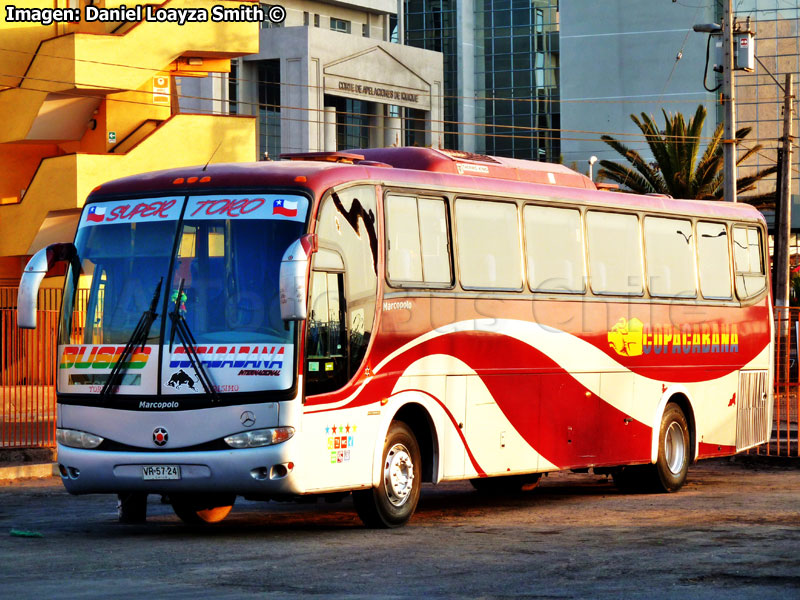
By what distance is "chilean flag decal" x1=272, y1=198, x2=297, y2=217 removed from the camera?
13094 millimetres

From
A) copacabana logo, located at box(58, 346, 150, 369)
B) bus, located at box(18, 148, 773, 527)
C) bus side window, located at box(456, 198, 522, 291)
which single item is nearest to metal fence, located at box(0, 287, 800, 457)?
bus, located at box(18, 148, 773, 527)

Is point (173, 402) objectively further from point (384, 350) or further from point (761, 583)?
point (761, 583)

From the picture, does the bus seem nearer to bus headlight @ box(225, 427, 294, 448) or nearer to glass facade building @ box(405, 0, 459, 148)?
bus headlight @ box(225, 427, 294, 448)

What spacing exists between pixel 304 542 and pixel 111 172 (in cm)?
2395

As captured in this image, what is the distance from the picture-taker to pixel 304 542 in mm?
12789

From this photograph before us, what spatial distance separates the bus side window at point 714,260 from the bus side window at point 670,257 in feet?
0.76

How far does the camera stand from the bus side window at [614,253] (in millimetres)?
17047

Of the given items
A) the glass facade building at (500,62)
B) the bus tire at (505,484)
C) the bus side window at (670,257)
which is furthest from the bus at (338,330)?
the glass facade building at (500,62)

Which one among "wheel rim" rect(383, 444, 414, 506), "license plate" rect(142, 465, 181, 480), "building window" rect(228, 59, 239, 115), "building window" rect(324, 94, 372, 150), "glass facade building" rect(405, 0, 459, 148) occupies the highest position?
"glass facade building" rect(405, 0, 459, 148)

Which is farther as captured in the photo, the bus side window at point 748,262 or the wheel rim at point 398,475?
the bus side window at point 748,262

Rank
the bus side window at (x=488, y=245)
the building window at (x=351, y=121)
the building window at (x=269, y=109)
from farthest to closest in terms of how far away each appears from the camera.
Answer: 1. the building window at (x=351, y=121)
2. the building window at (x=269, y=109)
3. the bus side window at (x=488, y=245)

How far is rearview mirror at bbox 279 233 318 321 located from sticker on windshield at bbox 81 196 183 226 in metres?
1.61

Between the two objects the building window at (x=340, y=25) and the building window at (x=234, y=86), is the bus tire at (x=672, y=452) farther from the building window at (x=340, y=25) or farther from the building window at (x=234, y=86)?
the building window at (x=340, y=25)

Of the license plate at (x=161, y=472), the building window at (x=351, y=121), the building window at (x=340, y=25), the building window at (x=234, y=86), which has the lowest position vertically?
the license plate at (x=161, y=472)
